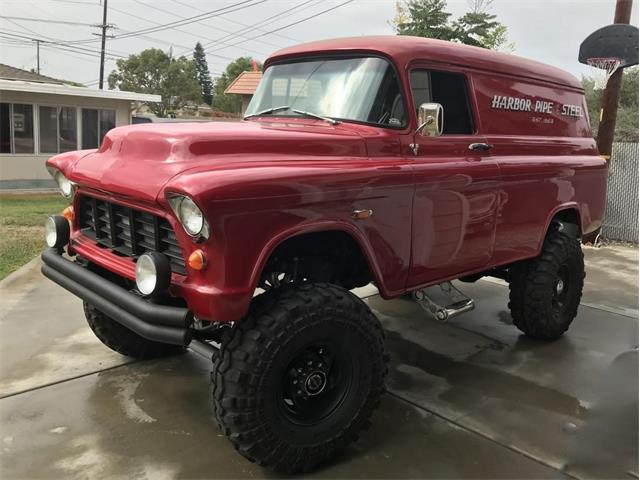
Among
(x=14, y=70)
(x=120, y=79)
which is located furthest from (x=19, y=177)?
(x=120, y=79)

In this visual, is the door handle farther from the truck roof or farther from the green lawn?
the green lawn

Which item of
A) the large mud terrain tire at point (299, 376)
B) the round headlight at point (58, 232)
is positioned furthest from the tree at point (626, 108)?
the round headlight at point (58, 232)

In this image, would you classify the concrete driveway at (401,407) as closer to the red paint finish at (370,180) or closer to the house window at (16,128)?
the red paint finish at (370,180)

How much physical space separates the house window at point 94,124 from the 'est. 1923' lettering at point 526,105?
15.5 meters

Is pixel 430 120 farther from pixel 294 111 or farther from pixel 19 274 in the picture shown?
pixel 19 274

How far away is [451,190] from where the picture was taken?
3.73 meters

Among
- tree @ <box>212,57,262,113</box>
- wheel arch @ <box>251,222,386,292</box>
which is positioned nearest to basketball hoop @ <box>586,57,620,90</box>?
wheel arch @ <box>251,222,386,292</box>

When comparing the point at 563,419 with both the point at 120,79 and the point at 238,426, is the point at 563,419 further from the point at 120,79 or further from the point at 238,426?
the point at 120,79

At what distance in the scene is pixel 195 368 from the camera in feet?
13.9

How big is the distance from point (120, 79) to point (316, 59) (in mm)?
54966

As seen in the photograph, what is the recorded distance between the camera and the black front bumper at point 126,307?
2.71 meters

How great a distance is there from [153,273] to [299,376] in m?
0.92

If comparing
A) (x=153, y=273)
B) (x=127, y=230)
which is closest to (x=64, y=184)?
(x=127, y=230)

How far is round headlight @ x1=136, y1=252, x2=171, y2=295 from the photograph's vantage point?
267 centimetres
